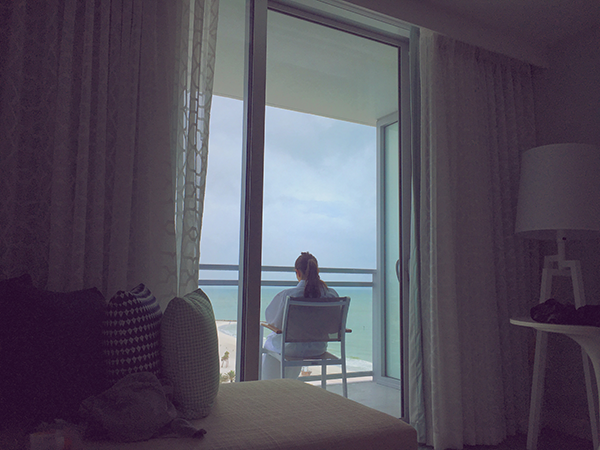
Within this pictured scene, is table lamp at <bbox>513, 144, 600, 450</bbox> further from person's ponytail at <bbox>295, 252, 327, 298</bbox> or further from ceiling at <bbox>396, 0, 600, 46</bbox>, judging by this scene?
person's ponytail at <bbox>295, 252, 327, 298</bbox>

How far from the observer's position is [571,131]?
3.36m

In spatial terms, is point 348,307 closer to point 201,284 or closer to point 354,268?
point 354,268

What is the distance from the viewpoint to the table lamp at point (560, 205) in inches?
104

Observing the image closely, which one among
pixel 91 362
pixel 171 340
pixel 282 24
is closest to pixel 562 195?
pixel 282 24

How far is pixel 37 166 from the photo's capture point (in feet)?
6.40

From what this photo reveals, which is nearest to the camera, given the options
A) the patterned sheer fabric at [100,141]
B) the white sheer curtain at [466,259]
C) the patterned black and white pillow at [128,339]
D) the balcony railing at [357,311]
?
the patterned black and white pillow at [128,339]

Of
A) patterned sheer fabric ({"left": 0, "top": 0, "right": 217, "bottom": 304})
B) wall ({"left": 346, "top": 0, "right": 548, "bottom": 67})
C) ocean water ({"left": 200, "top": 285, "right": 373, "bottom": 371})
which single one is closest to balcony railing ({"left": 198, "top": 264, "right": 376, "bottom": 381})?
ocean water ({"left": 200, "top": 285, "right": 373, "bottom": 371})

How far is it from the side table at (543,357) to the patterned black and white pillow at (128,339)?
192 cm

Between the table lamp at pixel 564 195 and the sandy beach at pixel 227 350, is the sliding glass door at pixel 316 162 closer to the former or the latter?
the sandy beach at pixel 227 350

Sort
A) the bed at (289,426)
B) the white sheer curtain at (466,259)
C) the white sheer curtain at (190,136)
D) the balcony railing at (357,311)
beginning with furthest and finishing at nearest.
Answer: the balcony railing at (357,311) < the white sheer curtain at (466,259) < the white sheer curtain at (190,136) < the bed at (289,426)

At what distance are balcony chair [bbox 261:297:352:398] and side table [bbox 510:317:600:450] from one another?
3.56 ft

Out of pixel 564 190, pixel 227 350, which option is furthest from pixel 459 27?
pixel 227 350

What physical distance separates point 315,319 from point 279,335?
10.5 inches

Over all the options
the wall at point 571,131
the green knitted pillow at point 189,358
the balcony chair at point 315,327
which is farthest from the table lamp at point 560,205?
the green knitted pillow at point 189,358
